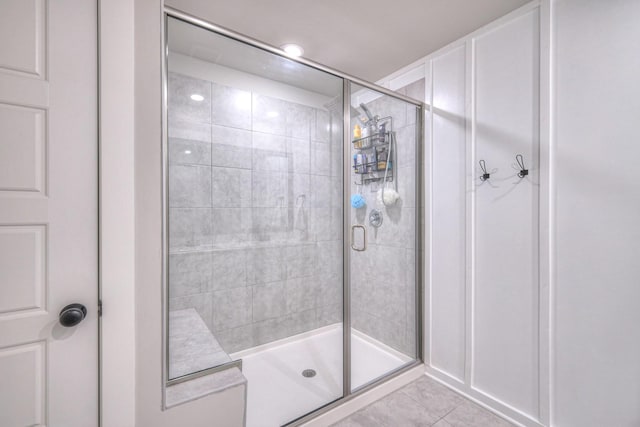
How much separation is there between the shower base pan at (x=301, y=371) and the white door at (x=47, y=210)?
1010mm

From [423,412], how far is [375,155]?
6.10ft

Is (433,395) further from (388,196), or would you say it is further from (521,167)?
(521,167)

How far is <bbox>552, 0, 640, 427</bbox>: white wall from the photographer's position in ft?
4.37

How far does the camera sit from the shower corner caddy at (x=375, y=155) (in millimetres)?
2313

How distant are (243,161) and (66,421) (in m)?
1.52

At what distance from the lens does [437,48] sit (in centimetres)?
214

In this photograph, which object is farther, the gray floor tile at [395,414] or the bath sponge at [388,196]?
the bath sponge at [388,196]

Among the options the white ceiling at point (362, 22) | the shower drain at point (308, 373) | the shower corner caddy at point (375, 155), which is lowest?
the shower drain at point (308, 373)

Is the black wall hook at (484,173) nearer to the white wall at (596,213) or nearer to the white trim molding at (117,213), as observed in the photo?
the white wall at (596,213)

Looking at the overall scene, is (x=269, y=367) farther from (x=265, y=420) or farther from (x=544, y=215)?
(x=544, y=215)

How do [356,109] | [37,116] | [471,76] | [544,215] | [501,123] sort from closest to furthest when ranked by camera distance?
[37,116]
[544,215]
[501,123]
[471,76]
[356,109]

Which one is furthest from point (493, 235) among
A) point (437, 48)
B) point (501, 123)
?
point (437, 48)

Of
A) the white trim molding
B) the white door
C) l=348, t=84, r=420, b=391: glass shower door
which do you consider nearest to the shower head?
l=348, t=84, r=420, b=391: glass shower door

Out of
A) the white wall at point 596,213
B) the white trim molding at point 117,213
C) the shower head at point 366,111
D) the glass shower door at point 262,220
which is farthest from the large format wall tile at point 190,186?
the white wall at point 596,213
